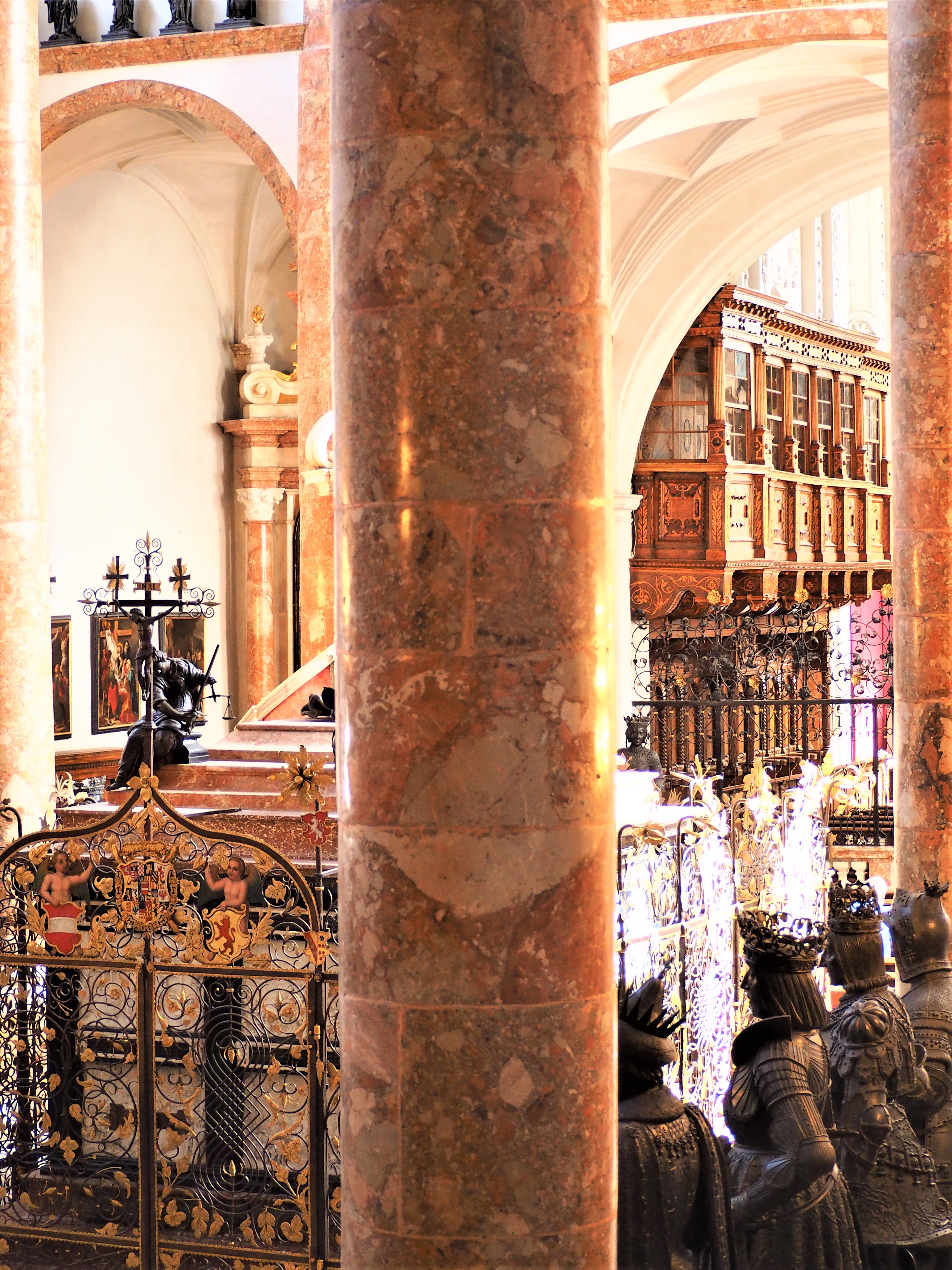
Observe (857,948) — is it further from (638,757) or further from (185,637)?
(185,637)

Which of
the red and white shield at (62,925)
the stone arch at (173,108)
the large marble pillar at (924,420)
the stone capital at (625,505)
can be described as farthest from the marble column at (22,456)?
the stone capital at (625,505)

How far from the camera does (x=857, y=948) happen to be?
14.3 ft

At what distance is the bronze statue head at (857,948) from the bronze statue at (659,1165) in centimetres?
82

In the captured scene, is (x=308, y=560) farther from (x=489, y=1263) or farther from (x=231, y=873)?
(x=489, y=1263)

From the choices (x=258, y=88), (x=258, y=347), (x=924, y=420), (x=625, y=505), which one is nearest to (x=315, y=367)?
(x=258, y=88)

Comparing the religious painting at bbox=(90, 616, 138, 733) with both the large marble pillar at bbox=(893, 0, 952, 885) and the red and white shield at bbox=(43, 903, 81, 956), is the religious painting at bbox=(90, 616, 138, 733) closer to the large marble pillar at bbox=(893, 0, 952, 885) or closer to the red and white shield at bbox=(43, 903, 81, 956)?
the large marble pillar at bbox=(893, 0, 952, 885)

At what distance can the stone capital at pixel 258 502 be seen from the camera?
17703 millimetres

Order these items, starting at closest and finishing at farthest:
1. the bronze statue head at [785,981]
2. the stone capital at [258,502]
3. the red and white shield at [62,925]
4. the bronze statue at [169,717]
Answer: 1. the bronze statue head at [785,981]
2. the red and white shield at [62,925]
3. the bronze statue at [169,717]
4. the stone capital at [258,502]

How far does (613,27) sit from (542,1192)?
1090 cm

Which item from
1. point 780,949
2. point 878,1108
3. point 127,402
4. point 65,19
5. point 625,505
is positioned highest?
point 65,19

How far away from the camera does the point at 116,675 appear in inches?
623

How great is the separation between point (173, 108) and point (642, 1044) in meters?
12.0

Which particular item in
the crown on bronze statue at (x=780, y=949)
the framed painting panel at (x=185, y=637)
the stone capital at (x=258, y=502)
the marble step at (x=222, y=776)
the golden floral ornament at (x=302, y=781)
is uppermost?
the stone capital at (x=258, y=502)

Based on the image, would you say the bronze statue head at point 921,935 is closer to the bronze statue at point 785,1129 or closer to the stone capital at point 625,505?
the bronze statue at point 785,1129
